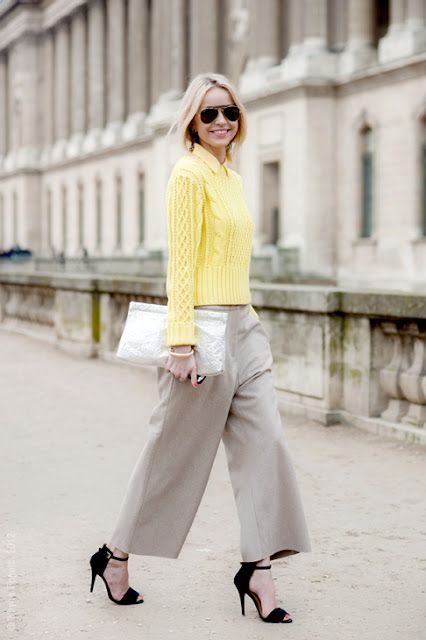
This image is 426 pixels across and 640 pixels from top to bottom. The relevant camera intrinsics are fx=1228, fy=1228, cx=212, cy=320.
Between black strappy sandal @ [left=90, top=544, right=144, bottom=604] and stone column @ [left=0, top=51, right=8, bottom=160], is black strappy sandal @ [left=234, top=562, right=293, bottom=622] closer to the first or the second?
black strappy sandal @ [left=90, top=544, right=144, bottom=604]

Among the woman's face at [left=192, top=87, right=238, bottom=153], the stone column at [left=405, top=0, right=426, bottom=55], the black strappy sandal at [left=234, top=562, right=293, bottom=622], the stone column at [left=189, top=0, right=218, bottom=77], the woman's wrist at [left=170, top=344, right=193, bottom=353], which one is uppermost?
the stone column at [left=189, top=0, right=218, bottom=77]

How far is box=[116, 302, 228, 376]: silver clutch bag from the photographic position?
14.3 feet

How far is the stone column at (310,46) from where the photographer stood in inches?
1508

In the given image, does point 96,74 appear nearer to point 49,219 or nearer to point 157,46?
point 157,46

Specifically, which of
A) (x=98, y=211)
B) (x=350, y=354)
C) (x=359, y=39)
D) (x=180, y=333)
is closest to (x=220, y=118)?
(x=180, y=333)

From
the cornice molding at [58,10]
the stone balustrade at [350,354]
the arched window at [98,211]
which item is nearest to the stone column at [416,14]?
the stone balustrade at [350,354]

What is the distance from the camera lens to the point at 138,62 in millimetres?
59469

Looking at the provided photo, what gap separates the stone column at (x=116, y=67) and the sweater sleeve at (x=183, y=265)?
5887 cm

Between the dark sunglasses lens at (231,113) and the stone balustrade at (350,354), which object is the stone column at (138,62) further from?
the dark sunglasses lens at (231,113)

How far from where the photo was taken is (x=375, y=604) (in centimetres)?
461

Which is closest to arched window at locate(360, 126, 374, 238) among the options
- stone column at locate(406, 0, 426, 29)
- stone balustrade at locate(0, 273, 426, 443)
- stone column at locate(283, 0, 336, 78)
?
stone column at locate(283, 0, 336, 78)

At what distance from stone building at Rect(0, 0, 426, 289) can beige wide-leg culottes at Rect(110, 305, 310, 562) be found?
93.2 ft

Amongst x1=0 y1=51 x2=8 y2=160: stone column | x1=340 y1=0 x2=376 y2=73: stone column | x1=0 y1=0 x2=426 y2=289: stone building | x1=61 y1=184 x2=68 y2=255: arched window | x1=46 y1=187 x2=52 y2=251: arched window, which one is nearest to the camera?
x1=0 y1=0 x2=426 y2=289: stone building

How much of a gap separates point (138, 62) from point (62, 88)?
1460 cm
